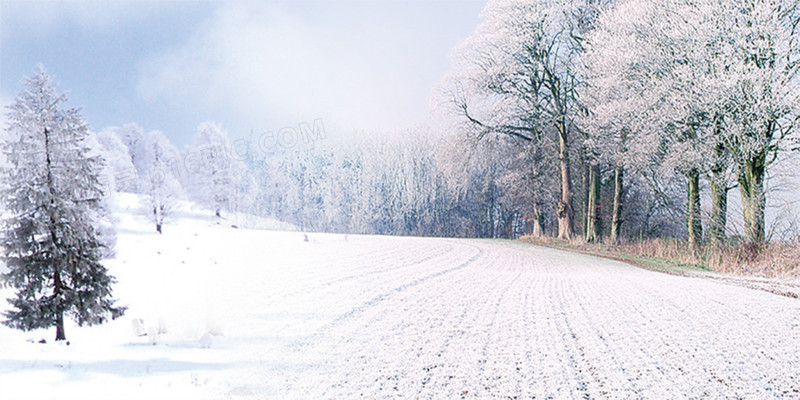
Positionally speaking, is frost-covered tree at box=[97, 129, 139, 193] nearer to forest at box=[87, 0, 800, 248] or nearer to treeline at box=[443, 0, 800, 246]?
forest at box=[87, 0, 800, 248]

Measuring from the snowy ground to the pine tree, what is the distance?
4.00m

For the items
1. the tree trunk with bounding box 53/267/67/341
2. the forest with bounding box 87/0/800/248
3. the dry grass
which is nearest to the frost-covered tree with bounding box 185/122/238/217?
the forest with bounding box 87/0/800/248

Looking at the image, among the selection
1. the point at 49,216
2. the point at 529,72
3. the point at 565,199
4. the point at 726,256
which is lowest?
the point at 726,256

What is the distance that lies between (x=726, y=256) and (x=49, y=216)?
1393cm

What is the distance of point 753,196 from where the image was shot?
1192 cm

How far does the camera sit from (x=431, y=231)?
3219 cm

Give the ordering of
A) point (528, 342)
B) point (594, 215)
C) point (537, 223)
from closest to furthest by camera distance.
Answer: point (528, 342) < point (594, 215) < point (537, 223)

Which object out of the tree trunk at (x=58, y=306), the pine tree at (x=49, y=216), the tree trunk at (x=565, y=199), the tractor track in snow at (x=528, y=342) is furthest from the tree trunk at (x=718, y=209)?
the tree trunk at (x=58, y=306)

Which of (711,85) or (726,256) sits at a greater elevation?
(711,85)

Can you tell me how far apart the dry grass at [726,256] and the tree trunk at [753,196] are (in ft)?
1.59

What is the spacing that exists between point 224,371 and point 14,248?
7964 mm

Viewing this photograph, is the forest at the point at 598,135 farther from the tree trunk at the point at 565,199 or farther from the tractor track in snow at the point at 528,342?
the tractor track in snow at the point at 528,342

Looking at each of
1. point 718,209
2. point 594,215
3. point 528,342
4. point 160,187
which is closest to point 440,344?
point 528,342

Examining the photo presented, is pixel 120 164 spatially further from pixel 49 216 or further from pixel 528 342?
pixel 528 342
